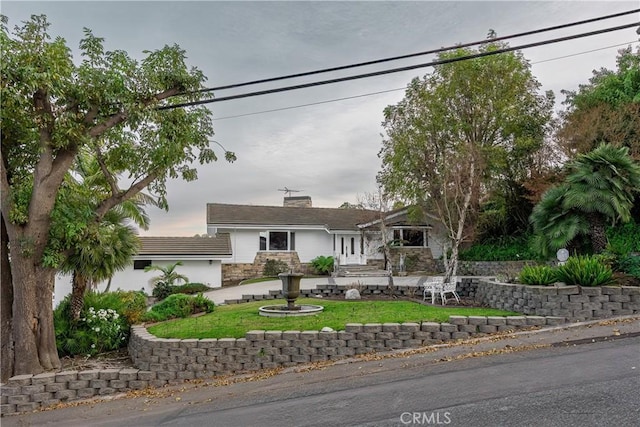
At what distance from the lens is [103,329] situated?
37.2ft

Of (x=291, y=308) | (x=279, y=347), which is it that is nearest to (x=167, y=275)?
(x=291, y=308)

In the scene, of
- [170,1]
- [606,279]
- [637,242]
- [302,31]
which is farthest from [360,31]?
[637,242]

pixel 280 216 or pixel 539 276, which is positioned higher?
pixel 280 216

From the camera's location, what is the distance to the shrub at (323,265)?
1009 inches

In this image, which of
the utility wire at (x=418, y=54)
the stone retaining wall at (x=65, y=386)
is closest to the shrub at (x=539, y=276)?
the utility wire at (x=418, y=54)

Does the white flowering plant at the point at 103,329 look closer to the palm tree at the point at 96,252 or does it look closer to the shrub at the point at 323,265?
the palm tree at the point at 96,252

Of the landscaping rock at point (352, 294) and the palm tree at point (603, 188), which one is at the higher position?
the palm tree at point (603, 188)

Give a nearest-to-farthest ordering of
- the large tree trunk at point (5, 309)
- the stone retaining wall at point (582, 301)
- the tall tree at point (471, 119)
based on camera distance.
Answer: the large tree trunk at point (5, 309) → the stone retaining wall at point (582, 301) → the tall tree at point (471, 119)

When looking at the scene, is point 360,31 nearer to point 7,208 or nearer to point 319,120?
point 319,120

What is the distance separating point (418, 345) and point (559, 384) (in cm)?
346

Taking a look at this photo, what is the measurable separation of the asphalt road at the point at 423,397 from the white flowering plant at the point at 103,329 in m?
2.70

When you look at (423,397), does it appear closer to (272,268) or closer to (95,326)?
(95,326)

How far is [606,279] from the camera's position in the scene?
10414 mm

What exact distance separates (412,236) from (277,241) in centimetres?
881
